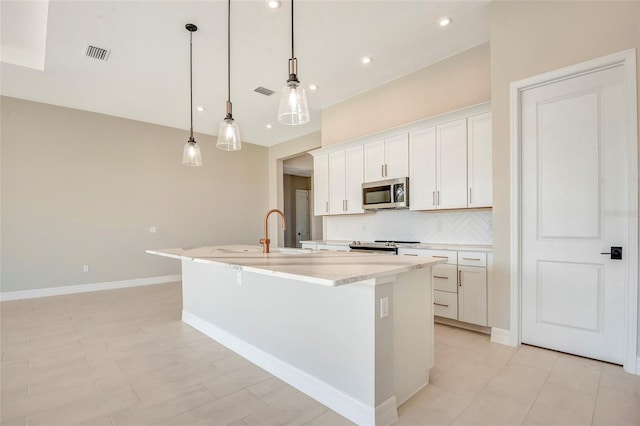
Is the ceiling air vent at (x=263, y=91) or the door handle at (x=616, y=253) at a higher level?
the ceiling air vent at (x=263, y=91)

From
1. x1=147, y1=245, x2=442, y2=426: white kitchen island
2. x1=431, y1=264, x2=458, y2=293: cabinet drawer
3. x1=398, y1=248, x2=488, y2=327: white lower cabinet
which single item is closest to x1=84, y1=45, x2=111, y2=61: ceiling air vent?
x1=147, y1=245, x2=442, y2=426: white kitchen island

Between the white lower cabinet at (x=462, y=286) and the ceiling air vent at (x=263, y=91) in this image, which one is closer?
the white lower cabinet at (x=462, y=286)

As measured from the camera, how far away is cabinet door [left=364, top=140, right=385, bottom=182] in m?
4.35

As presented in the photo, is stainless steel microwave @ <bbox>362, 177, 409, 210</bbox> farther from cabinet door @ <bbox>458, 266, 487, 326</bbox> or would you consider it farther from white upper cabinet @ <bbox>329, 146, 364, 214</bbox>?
cabinet door @ <bbox>458, 266, 487, 326</bbox>

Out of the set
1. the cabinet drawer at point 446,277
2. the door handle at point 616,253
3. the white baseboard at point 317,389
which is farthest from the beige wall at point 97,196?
the door handle at point 616,253

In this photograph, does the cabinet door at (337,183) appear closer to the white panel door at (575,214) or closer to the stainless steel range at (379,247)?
the stainless steel range at (379,247)

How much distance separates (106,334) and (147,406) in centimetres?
176

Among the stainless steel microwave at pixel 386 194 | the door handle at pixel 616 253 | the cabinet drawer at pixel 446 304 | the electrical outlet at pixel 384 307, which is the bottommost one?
the cabinet drawer at pixel 446 304

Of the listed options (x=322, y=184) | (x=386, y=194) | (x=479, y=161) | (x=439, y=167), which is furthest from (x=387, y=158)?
(x=322, y=184)

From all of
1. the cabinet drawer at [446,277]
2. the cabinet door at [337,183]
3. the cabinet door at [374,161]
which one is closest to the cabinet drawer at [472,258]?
the cabinet drawer at [446,277]

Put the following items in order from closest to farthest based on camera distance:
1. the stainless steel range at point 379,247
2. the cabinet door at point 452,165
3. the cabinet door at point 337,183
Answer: the cabinet door at point 452,165
the stainless steel range at point 379,247
the cabinet door at point 337,183

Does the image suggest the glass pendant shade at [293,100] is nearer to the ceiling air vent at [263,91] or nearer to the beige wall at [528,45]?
the beige wall at [528,45]

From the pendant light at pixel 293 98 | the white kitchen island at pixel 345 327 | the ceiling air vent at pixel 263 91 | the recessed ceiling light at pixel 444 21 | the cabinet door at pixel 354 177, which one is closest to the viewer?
the white kitchen island at pixel 345 327

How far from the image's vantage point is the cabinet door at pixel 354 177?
467 cm
